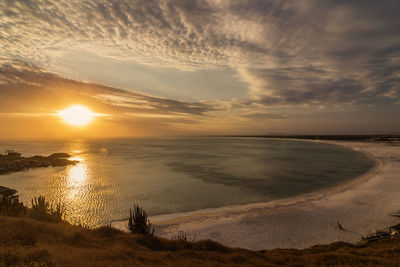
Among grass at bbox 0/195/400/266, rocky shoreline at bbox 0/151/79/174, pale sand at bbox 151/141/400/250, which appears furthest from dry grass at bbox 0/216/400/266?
rocky shoreline at bbox 0/151/79/174

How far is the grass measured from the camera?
19.2ft

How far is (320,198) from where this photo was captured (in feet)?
63.2

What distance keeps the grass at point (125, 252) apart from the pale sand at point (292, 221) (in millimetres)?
2556

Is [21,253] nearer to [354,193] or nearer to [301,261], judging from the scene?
[301,261]

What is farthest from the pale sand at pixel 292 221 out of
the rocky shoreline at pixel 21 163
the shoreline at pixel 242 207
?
the rocky shoreline at pixel 21 163

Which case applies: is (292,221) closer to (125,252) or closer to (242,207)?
(242,207)

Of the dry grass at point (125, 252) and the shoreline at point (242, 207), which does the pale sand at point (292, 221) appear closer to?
the shoreline at point (242, 207)

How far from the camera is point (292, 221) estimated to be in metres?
14.0

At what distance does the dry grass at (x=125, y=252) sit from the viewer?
5.84 m

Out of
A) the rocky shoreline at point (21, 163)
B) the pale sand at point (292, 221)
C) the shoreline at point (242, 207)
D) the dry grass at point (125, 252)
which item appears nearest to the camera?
the dry grass at point (125, 252)

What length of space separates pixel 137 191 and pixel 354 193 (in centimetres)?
2449

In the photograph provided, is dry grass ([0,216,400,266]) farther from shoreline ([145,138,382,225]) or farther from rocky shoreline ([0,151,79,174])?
rocky shoreline ([0,151,79,174])

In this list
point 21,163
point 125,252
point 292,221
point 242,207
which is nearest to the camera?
point 125,252

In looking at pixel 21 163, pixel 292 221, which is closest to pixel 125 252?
pixel 292 221
